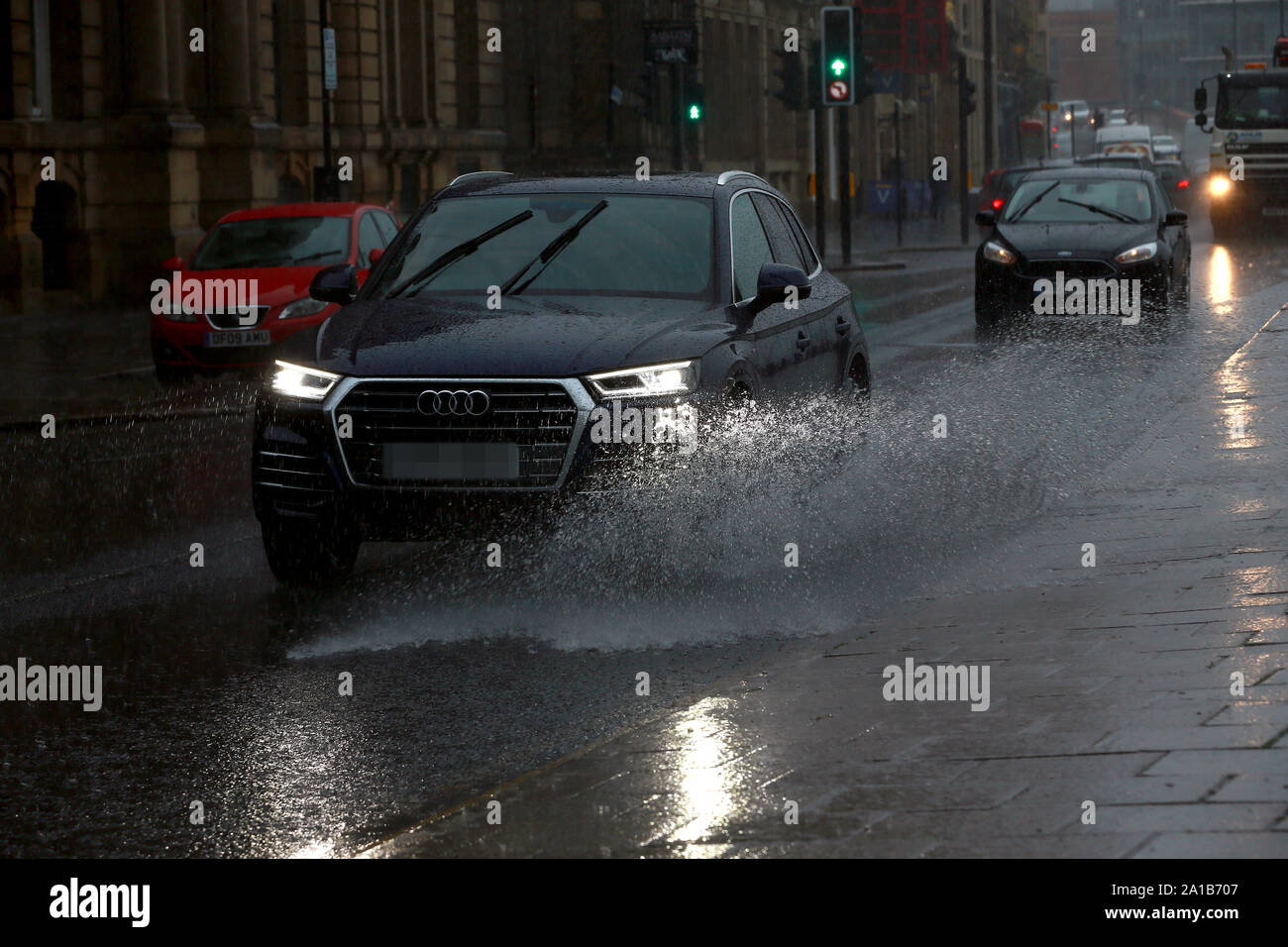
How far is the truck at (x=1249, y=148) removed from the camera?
4053 cm


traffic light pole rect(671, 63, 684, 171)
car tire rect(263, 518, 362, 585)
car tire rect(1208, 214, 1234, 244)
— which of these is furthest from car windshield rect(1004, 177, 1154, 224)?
car tire rect(1208, 214, 1234, 244)

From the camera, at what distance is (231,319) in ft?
56.9

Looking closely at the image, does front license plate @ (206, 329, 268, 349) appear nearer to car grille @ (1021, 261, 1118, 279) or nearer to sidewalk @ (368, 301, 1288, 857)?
car grille @ (1021, 261, 1118, 279)

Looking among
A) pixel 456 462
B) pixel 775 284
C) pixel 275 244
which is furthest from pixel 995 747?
pixel 275 244

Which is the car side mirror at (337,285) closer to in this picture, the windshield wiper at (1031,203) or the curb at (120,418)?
the curb at (120,418)

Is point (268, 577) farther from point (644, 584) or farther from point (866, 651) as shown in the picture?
point (866, 651)

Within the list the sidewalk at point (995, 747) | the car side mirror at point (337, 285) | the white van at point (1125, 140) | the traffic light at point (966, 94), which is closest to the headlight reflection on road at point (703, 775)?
the sidewalk at point (995, 747)

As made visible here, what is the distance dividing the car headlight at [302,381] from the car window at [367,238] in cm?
1039

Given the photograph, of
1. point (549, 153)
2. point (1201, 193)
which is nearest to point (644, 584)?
point (549, 153)

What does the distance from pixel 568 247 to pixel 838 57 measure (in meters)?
23.9

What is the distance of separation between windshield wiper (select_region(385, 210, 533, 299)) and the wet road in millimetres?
1128

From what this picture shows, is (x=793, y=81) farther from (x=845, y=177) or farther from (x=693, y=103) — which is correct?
(x=845, y=177)

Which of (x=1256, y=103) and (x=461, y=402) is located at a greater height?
(x=1256, y=103)
